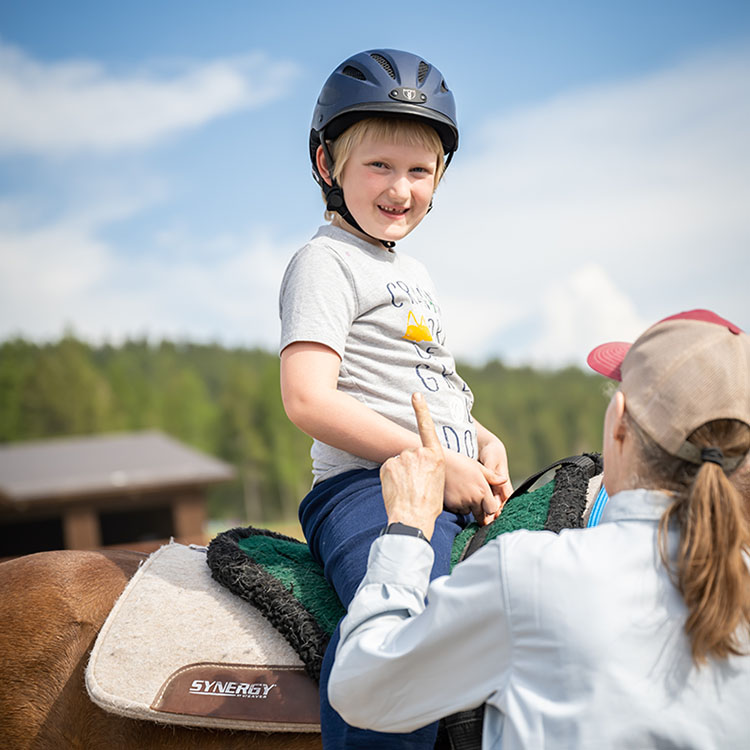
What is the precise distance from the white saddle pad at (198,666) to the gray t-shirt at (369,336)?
50 centimetres

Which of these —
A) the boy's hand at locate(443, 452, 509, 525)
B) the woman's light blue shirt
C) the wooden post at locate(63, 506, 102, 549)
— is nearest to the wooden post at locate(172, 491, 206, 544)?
the wooden post at locate(63, 506, 102, 549)

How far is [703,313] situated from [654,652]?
679mm

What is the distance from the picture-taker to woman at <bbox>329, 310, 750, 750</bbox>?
144cm

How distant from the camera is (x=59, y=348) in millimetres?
60031

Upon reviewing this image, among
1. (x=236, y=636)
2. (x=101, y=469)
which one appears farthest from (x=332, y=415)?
(x=101, y=469)

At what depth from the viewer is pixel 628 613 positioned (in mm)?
1448

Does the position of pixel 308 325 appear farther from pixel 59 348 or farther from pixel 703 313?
pixel 59 348

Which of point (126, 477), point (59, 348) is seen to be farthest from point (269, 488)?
point (126, 477)

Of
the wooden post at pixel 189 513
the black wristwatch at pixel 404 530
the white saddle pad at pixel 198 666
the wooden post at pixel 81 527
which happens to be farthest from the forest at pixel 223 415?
the black wristwatch at pixel 404 530

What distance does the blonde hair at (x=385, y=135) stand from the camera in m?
2.56

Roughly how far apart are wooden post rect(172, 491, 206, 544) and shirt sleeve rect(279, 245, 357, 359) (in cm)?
2370

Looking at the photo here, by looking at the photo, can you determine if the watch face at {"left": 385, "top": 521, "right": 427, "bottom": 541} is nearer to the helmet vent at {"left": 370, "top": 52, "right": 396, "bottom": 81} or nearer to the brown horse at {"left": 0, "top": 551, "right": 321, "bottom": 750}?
the brown horse at {"left": 0, "top": 551, "right": 321, "bottom": 750}

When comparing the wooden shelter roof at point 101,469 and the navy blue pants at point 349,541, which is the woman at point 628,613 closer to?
the navy blue pants at point 349,541

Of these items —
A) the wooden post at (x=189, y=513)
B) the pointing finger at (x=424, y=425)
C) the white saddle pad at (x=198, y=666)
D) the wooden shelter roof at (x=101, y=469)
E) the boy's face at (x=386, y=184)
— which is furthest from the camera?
the wooden post at (x=189, y=513)
